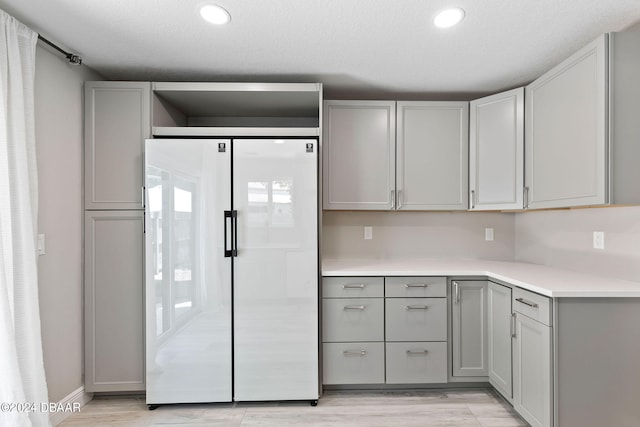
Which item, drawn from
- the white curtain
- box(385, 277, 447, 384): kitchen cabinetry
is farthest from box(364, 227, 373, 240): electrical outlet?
the white curtain

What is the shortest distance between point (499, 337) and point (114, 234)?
2774mm

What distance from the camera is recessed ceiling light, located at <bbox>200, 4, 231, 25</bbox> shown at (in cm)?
166

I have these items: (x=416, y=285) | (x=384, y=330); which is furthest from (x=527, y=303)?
(x=384, y=330)

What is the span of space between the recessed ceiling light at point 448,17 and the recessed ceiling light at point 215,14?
109cm

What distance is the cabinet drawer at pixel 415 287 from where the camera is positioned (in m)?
2.43

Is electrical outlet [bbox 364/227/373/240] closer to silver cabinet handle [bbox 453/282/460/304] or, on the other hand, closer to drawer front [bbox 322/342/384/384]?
silver cabinet handle [bbox 453/282/460/304]

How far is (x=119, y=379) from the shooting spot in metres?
2.31

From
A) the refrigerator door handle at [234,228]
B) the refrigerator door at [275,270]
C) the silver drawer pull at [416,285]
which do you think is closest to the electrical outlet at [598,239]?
the silver drawer pull at [416,285]

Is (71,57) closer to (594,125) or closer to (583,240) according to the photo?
(594,125)

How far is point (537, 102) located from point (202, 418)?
3116 mm

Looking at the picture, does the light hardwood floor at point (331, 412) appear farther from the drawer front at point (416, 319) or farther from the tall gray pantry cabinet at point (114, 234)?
the drawer front at point (416, 319)

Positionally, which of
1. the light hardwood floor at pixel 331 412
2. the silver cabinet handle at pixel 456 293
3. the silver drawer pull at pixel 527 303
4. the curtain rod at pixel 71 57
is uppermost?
the curtain rod at pixel 71 57

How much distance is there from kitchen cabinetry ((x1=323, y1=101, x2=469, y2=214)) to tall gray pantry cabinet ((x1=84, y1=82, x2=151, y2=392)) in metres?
1.40

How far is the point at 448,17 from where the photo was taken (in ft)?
5.66
